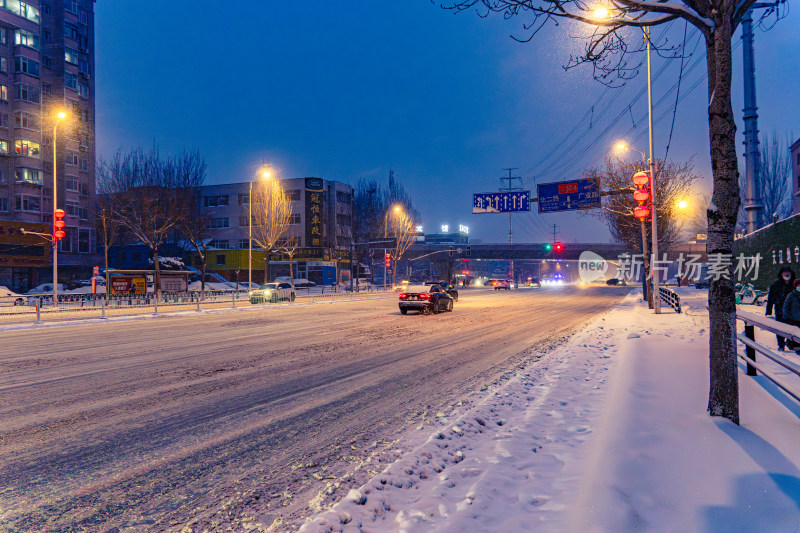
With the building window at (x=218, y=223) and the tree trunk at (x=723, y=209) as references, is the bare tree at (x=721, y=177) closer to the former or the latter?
the tree trunk at (x=723, y=209)

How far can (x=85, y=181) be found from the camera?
56.2 m

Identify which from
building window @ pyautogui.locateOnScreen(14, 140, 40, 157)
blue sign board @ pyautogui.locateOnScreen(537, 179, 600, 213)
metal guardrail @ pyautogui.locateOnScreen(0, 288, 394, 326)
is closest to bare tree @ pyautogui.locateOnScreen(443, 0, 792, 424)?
metal guardrail @ pyautogui.locateOnScreen(0, 288, 394, 326)

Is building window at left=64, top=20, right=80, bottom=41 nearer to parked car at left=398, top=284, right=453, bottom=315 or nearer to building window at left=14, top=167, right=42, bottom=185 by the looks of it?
building window at left=14, top=167, right=42, bottom=185

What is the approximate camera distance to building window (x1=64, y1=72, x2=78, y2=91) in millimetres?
53688

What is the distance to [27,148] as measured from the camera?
1921 inches

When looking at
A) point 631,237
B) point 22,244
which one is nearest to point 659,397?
point 631,237

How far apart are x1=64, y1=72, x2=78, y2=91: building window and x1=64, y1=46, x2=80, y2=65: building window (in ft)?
5.03

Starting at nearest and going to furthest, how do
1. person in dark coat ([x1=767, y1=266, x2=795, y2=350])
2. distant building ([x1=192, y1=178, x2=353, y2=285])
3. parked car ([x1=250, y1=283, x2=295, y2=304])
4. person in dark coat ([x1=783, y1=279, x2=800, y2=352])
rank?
person in dark coat ([x1=783, y1=279, x2=800, y2=352]) < person in dark coat ([x1=767, y1=266, x2=795, y2=350]) < parked car ([x1=250, y1=283, x2=295, y2=304]) < distant building ([x1=192, y1=178, x2=353, y2=285])

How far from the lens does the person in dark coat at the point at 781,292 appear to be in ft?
32.9

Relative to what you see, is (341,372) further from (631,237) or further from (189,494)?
(631,237)

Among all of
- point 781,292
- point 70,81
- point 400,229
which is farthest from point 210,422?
point 70,81

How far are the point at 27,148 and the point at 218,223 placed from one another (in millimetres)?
30166

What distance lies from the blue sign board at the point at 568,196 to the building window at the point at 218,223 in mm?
57214

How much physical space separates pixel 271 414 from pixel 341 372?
111 inches
